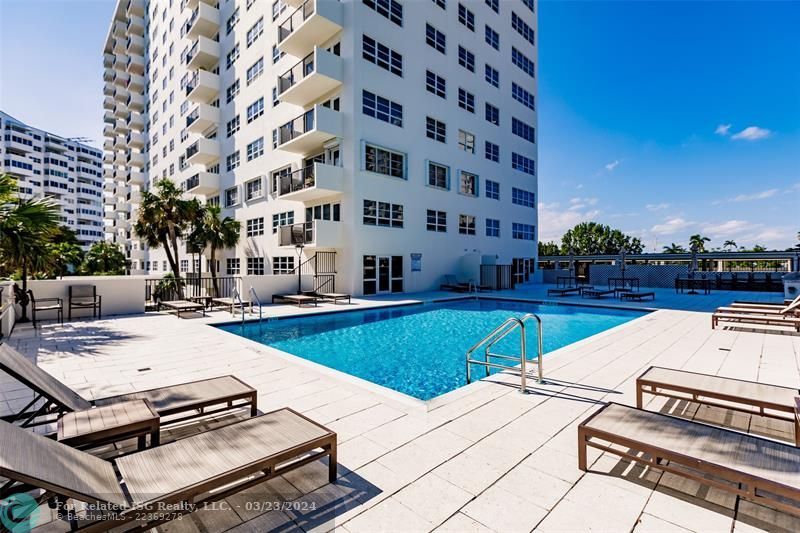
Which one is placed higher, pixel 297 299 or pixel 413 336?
pixel 297 299

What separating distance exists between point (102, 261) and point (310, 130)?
3370cm

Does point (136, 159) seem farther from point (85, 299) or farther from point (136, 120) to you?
point (85, 299)

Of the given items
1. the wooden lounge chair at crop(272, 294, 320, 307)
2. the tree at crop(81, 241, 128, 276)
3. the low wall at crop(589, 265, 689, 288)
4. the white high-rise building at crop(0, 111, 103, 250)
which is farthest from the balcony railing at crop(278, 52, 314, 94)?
the white high-rise building at crop(0, 111, 103, 250)

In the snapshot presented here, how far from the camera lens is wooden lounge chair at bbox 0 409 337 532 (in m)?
1.91

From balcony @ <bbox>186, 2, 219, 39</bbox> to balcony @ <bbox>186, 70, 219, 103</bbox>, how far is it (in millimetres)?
3354

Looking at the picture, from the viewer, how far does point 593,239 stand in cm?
6341

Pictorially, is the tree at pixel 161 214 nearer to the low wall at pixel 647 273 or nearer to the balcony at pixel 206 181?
the balcony at pixel 206 181

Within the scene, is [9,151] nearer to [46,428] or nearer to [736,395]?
[46,428]

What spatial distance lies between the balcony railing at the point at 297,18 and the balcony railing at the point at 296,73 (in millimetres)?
1700

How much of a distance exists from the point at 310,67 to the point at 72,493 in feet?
67.4

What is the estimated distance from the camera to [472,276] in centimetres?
2298

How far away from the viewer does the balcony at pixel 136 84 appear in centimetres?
4559

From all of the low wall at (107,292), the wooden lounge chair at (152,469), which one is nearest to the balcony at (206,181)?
the low wall at (107,292)

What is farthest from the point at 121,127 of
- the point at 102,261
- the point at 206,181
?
the point at 206,181
